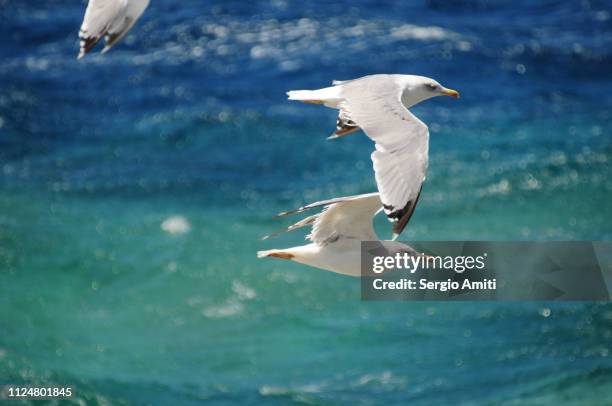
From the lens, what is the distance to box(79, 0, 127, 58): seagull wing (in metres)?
6.84

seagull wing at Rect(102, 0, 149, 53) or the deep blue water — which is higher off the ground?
seagull wing at Rect(102, 0, 149, 53)

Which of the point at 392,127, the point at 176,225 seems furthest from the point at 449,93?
the point at 176,225

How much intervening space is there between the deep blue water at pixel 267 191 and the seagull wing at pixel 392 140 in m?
7.12

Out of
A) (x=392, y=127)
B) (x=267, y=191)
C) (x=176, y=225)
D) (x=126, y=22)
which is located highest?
(x=126, y=22)

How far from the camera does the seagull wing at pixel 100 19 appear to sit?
6.84 m

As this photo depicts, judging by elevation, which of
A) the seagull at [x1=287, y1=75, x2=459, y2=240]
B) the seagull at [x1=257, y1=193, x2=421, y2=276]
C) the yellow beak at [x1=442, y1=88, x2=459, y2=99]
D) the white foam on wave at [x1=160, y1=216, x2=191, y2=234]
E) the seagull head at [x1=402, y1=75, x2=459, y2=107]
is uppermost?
the seagull at [x1=287, y1=75, x2=459, y2=240]

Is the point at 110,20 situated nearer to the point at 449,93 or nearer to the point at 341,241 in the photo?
the point at 341,241

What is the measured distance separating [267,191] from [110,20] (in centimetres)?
943

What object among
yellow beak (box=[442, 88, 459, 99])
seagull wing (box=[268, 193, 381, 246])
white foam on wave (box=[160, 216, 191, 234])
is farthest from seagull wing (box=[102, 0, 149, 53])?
white foam on wave (box=[160, 216, 191, 234])

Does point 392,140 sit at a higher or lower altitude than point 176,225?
higher

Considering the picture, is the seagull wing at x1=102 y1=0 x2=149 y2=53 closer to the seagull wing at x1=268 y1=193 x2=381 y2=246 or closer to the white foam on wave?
the seagull wing at x1=268 y1=193 x2=381 y2=246

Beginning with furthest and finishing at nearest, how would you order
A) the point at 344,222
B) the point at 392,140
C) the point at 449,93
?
the point at 449,93 → the point at 344,222 → the point at 392,140

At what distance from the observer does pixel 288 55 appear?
1728 cm

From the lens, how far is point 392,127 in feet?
21.8
